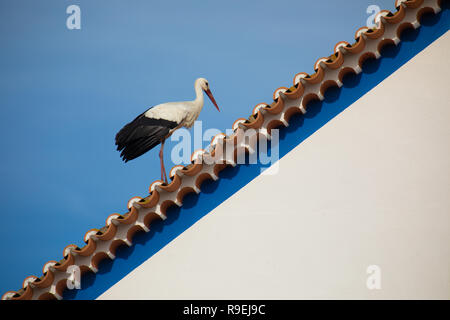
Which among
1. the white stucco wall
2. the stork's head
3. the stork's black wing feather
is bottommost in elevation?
the white stucco wall

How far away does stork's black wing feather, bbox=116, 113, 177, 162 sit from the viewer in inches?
362

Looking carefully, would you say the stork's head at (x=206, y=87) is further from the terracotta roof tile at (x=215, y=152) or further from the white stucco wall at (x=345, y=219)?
the white stucco wall at (x=345, y=219)

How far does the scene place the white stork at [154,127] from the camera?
30.2ft

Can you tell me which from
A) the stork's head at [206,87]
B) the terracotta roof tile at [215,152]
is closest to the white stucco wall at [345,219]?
the terracotta roof tile at [215,152]

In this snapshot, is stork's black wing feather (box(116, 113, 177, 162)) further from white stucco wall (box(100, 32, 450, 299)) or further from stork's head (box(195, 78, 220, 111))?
white stucco wall (box(100, 32, 450, 299))

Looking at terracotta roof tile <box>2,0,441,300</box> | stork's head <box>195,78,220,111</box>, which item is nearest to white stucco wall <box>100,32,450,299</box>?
terracotta roof tile <box>2,0,441,300</box>

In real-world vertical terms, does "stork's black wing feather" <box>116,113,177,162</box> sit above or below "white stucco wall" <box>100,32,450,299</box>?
above

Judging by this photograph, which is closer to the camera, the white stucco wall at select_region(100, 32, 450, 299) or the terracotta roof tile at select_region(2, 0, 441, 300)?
the white stucco wall at select_region(100, 32, 450, 299)

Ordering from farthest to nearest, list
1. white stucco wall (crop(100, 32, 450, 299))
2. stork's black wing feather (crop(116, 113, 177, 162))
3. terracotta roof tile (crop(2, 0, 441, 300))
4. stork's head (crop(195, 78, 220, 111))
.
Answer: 1. stork's head (crop(195, 78, 220, 111))
2. stork's black wing feather (crop(116, 113, 177, 162))
3. terracotta roof tile (crop(2, 0, 441, 300))
4. white stucco wall (crop(100, 32, 450, 299))

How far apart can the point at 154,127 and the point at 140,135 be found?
0.24m

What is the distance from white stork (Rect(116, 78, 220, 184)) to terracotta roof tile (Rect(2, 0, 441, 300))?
1051 millimetres

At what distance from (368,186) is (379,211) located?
1.00 feet

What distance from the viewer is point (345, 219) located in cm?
789
